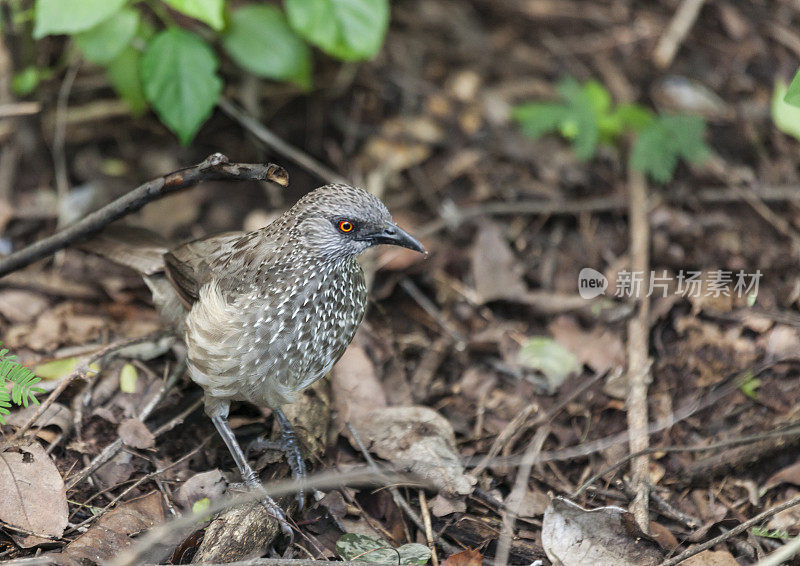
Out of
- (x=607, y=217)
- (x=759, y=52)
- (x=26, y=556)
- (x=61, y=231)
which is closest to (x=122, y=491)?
(x=26, y=556)

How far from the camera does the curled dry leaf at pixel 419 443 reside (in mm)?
4059

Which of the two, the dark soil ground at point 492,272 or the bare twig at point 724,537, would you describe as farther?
the dark soil ground at point 492,272

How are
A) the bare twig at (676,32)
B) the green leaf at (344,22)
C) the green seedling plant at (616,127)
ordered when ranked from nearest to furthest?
the green leaf at (344,22) → the green seedling plant at (616,127) → the bare twig at (676,32)

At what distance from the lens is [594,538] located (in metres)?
3.74

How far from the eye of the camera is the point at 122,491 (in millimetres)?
3898

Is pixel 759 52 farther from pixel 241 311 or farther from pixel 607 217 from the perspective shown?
pixel 241 311

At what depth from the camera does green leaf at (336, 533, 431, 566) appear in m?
3.63

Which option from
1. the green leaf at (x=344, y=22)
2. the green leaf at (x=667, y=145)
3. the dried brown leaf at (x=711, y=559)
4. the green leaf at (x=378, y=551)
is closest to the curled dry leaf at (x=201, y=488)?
the green leaf at (x=378, y=551)

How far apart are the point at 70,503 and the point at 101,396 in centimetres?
74

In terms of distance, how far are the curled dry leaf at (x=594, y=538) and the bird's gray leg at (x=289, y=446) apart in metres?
1.24

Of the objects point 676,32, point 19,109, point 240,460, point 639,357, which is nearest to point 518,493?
point 639,357

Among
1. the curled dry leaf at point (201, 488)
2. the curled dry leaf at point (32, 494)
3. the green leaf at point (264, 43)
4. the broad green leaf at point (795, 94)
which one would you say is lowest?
the curled dry leaf at point (201, 488)

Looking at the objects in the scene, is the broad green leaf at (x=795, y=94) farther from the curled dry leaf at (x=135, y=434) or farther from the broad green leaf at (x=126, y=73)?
the broad green leaf at (x=126, y=73)

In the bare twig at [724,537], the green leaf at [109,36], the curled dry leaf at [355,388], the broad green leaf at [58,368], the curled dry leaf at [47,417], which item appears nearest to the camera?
the bare twig at [724,537]
